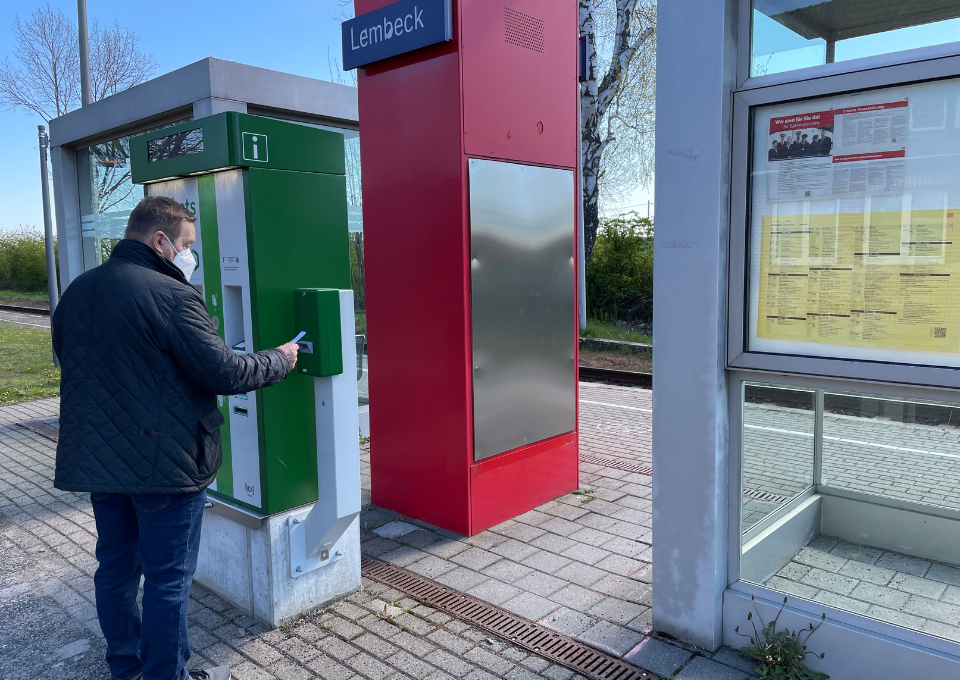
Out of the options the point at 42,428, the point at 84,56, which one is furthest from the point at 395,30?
the point at 84,56

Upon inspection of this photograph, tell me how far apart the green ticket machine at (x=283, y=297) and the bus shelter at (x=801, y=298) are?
1.51 m

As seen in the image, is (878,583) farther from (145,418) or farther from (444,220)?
(145,418)

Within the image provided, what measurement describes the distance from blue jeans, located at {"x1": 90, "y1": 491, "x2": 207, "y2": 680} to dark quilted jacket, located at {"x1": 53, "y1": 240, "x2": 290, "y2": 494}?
0.49 feet

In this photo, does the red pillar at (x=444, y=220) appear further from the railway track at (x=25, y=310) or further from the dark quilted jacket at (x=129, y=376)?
the railway track at (x=25, y=310)

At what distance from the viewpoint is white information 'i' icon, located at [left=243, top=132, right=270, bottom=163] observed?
10.7ft

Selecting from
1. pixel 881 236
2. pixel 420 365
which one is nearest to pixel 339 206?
pixel 420 365

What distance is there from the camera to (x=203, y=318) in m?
2.83

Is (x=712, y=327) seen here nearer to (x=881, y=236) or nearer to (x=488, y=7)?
(x=881, y=236)

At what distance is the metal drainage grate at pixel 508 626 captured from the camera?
3067 millimetres

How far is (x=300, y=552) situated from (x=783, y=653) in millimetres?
2225

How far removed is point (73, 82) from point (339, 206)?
29.2m

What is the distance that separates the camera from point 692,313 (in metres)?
3.04

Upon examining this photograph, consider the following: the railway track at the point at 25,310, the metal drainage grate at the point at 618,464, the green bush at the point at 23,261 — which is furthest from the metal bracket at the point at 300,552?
the green bush at the point at 23,261

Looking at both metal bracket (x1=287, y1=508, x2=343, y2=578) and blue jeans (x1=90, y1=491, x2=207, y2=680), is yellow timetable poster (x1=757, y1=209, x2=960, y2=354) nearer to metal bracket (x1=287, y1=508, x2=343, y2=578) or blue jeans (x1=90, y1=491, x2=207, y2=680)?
metal bracket (x1=287, y1=508, x2=343, y2=578)
